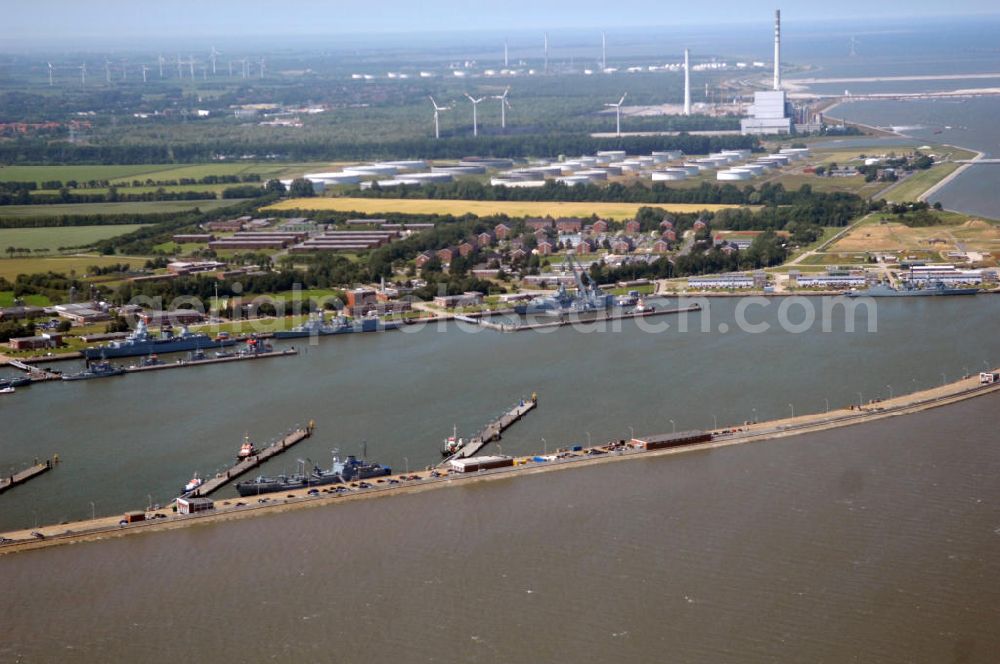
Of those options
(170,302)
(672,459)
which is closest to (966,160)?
(170,302)

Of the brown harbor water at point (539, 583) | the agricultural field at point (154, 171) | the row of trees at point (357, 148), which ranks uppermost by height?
the row of trees at point (357, 148)

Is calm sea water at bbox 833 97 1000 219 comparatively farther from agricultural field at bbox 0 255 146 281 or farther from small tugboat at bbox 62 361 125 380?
A: small tugboat at bbox 62 361 125 380

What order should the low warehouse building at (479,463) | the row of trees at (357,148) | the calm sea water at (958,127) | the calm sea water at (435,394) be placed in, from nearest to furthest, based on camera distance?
1. the low warehouse building at (479,463)
2. the calm sea water at (435,394)
3. the calm sea water at (958,127)
4. the row of trees at (357,148)

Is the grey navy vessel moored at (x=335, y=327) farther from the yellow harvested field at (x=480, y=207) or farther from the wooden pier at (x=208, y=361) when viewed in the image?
the yellow harvested field at (x=480, y=207)

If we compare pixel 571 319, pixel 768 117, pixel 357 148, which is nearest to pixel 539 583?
pixel 571 319

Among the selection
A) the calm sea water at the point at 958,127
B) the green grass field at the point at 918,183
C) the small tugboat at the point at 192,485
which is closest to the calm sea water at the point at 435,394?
the small tugboat at the point at 192,485

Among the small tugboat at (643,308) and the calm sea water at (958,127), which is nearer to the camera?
the small tugboat at (643,308)

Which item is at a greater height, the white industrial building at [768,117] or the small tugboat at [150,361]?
the white industrial building at [768,117]

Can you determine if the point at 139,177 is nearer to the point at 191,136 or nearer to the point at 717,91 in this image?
the point at 191,136
